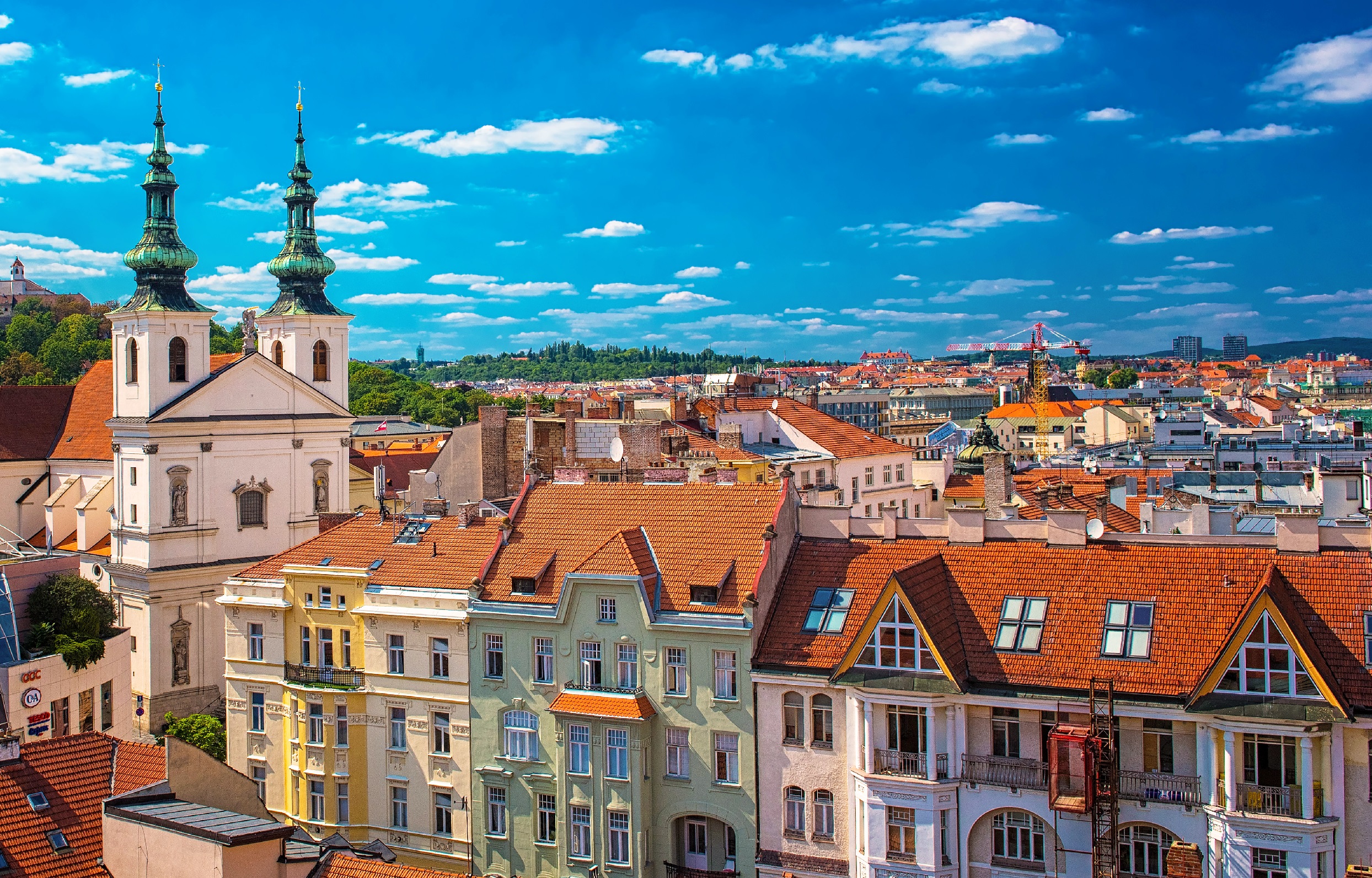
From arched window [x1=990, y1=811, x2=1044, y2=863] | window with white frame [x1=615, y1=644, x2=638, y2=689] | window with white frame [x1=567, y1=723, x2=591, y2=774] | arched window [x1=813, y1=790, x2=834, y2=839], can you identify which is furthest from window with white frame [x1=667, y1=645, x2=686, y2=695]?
arched window [x1=990, y1=811, x2=1044, y2=863]

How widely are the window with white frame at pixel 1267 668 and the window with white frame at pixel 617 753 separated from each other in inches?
557

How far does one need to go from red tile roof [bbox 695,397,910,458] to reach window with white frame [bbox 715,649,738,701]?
80.4ft

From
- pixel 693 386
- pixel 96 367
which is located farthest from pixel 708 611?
pixel 693 386

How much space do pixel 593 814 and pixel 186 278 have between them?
46473 mm

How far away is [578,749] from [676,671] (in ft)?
11.0

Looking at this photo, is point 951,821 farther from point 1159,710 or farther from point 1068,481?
point 1068,481

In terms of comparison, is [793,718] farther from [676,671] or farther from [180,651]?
[180,651]

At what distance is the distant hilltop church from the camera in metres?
62.7

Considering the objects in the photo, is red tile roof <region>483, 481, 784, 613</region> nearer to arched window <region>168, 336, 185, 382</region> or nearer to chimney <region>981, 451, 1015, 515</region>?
chimney <region>981, 451, 1015, 515</region>

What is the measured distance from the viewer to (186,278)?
67.0 meters

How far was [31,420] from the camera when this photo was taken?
7725 centimetres

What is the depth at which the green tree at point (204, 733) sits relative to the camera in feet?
155

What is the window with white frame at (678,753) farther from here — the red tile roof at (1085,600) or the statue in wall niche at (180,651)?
the statue in wall niche at (180,651)

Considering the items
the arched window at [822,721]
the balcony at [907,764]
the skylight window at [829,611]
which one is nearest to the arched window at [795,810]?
the arched window at [822,721]
